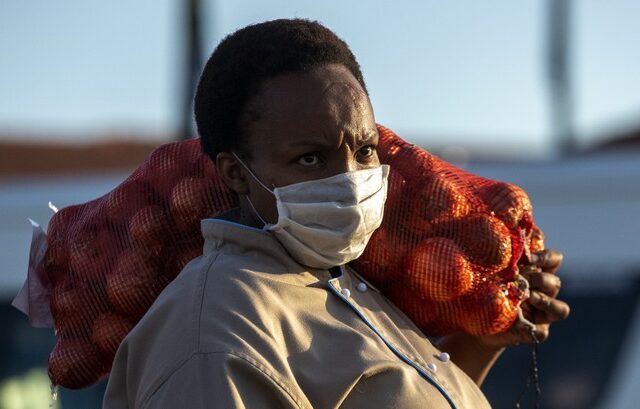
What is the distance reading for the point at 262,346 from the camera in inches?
92.2

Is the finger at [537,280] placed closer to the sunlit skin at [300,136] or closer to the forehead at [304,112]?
the sunlit skin at [300,136]

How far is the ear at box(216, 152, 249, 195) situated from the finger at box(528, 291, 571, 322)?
33.4 inches

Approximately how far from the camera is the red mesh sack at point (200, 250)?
2.90 m

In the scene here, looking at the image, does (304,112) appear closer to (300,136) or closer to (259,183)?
(300,136)

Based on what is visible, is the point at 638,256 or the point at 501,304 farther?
the point at 638,256

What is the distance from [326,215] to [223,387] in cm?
47

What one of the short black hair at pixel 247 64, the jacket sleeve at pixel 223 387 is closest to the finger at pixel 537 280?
the short black hair at pixel 247 64

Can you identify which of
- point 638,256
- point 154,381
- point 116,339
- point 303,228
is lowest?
point 638,256

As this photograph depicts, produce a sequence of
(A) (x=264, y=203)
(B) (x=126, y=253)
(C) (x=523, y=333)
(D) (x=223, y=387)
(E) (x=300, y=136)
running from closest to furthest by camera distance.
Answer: (D) (x=223, y=387) → (E) (x=300, y=136) → (A) (x=264, y=203) → (B) (x=126, y=253) → (C) (x=523, y=333)

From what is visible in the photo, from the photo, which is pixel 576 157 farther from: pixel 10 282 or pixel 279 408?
pixel 279 408

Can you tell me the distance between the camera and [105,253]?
2.96 metres

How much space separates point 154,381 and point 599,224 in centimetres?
377

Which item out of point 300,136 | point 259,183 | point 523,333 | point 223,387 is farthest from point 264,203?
point 523,333

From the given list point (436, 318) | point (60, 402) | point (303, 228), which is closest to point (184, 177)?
point (303, 228)
